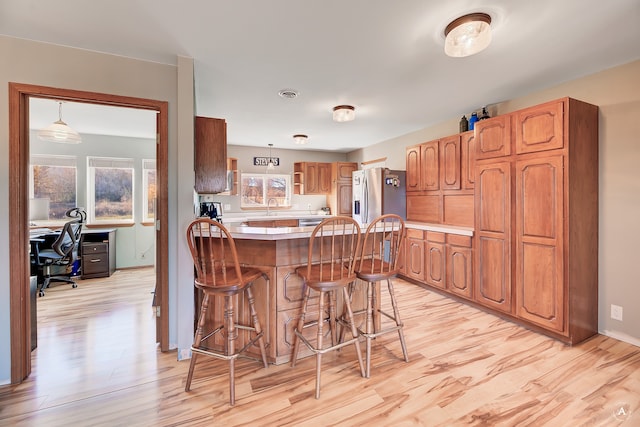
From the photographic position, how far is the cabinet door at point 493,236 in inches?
113

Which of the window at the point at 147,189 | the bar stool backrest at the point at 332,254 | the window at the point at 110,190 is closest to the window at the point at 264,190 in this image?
the window at the point at 147,189

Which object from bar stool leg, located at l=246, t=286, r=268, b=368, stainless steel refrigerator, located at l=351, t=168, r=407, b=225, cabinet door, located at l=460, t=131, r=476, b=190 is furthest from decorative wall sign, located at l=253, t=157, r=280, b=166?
bar stool leg, located at l=246, t=286, r=268, b=368

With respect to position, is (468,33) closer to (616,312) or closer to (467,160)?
(467,160)

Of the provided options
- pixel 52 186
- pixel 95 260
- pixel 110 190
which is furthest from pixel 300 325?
pixel 52 186

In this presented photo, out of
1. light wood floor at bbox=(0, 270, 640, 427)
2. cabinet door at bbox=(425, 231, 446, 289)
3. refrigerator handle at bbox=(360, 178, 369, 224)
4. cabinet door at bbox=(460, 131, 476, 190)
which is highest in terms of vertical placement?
cabinet door at bbox=(460, 131, 476, 190)

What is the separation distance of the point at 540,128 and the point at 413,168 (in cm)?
207

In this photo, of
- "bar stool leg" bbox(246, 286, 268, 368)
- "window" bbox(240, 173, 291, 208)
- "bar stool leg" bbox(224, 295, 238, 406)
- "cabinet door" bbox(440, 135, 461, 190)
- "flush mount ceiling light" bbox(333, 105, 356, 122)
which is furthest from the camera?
"window" bbox(240, 173, 291, 208)

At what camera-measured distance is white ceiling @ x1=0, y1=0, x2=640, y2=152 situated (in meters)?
1.74

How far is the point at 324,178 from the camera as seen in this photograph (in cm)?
649

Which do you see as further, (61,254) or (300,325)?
(61,254)

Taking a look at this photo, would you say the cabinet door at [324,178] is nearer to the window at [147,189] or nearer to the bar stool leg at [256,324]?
the window at [147,189]

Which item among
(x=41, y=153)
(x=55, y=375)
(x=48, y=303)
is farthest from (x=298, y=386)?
(x=41, y=153)

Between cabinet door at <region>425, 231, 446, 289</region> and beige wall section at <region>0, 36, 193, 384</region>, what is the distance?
3.11 m

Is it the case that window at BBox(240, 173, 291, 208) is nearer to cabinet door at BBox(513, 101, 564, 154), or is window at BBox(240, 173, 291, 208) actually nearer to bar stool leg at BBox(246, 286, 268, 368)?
bar stool leg at BBox(246, 286, 268, 368)
